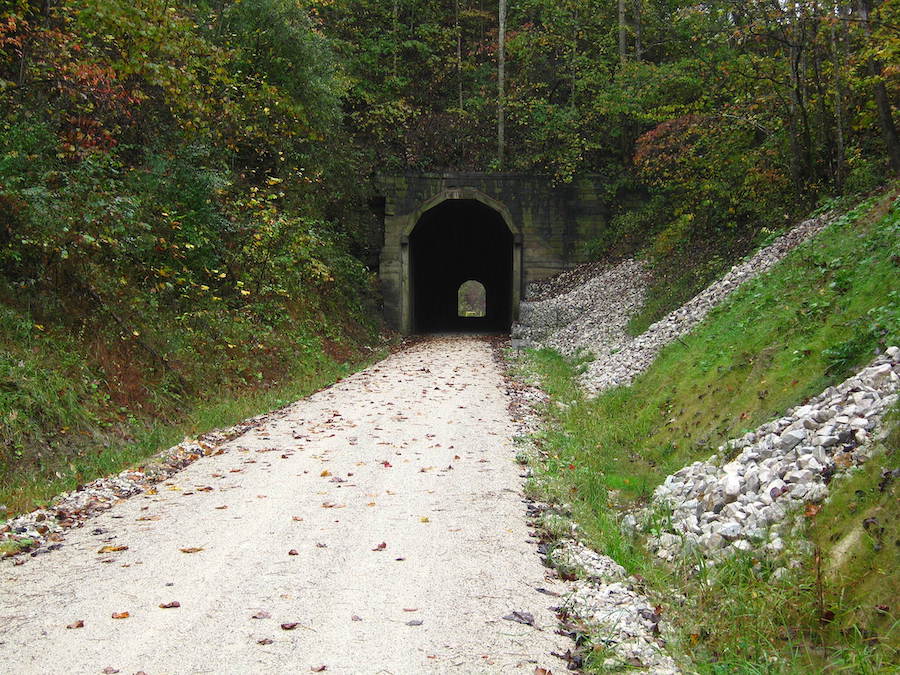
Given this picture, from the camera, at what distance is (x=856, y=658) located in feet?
10.6

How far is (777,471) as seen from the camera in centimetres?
496

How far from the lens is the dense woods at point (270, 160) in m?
9.03

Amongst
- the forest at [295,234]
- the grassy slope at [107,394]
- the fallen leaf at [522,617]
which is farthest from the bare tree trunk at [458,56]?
the fallen leaf at [522,617]

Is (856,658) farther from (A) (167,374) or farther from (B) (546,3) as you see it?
(B) (546,3)

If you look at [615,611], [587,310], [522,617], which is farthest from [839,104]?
[522,617]

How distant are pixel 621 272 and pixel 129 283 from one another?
48.4ft

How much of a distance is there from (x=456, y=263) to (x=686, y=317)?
2655 cm

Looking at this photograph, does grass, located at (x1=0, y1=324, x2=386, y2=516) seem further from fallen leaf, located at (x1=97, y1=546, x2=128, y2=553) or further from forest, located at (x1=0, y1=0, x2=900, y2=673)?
fallen leaf, located at (x1=97, y1=546, x2=128, y2=553)

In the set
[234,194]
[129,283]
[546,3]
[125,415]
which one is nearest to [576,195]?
[546,3]

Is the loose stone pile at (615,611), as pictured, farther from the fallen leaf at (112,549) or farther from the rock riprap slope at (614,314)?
the rock riprap slope at (614,314)

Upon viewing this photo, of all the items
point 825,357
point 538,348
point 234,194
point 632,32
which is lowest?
point 538,348

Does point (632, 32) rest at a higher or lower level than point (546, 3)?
lower

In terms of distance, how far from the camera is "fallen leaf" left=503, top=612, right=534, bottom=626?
3982mm

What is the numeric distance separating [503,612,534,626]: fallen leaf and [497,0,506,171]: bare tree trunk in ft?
75.3
